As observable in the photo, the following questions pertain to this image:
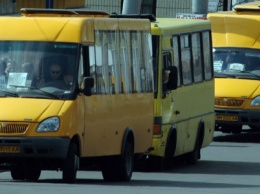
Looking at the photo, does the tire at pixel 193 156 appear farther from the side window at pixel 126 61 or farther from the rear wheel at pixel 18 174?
the rear wheel at pixel 18 174

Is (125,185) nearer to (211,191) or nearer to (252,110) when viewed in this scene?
(211,191)

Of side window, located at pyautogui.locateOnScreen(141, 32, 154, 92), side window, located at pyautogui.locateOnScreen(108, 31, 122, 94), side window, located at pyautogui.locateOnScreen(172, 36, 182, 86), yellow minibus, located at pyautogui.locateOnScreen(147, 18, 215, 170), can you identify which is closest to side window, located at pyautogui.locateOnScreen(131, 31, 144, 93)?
side window, located at pyautogui.locateOnScreen(141, 32, 154, 92)

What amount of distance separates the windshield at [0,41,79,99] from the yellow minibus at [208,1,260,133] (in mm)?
11372

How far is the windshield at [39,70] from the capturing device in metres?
16.5

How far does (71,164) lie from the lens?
16.3 metres

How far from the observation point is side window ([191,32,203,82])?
23.6 metres

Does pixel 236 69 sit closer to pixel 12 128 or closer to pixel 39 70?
pixel 39 70

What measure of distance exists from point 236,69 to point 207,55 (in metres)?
3.37

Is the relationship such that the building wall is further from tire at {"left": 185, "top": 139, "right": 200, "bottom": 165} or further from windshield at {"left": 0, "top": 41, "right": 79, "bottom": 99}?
windshield at {"left": 0, "top": 41, "right": 79, "bottom": 99}

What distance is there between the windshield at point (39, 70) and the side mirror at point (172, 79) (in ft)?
13.6

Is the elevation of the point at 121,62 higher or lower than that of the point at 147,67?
higher

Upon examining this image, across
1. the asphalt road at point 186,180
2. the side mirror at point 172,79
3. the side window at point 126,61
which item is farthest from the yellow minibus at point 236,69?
the side window at point 126,61

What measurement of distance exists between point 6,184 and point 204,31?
8942 mm

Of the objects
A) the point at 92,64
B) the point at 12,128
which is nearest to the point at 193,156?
the point at 92,64
